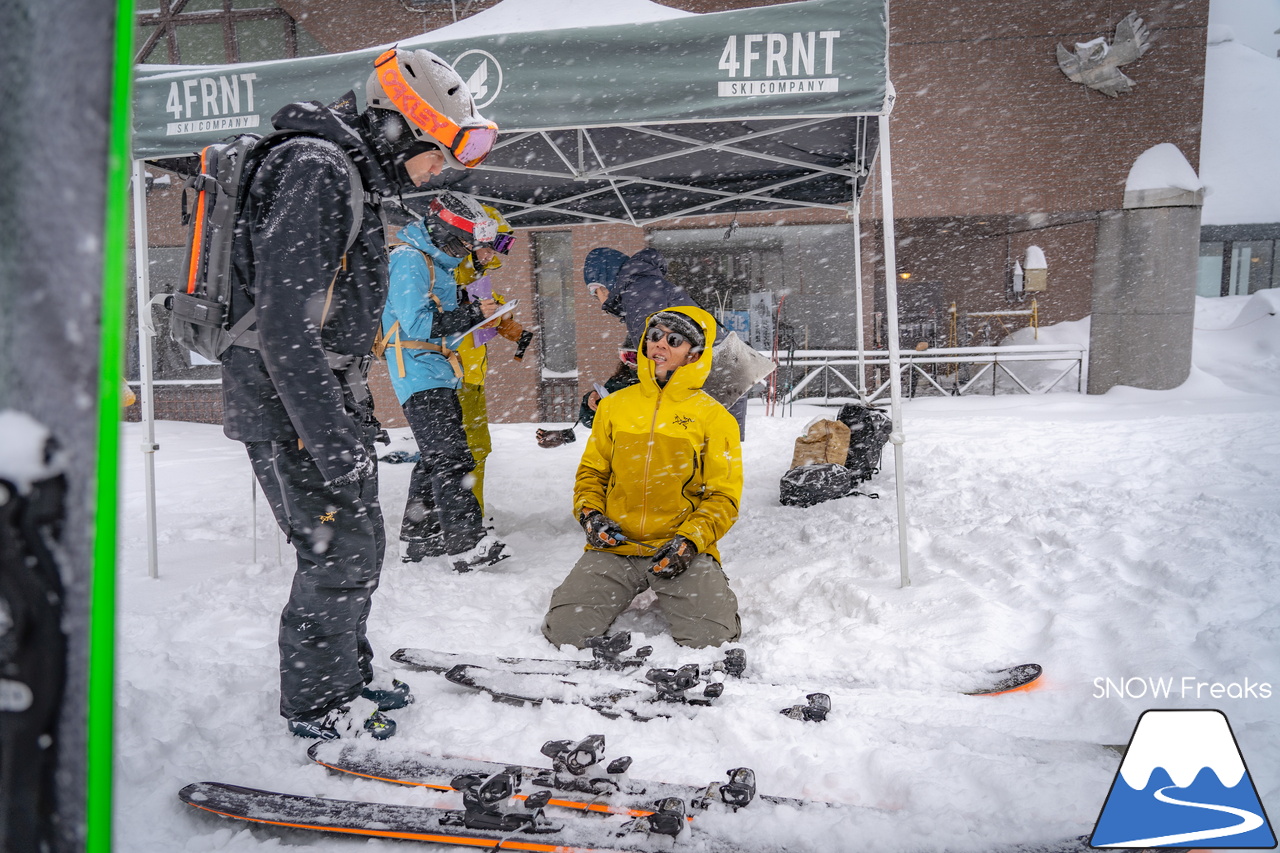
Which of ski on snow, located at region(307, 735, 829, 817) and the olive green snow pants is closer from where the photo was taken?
ski on snow, located at region(307, 735, 829, 817)

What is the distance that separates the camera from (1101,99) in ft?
36.1

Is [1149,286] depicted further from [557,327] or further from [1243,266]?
[1243,266]

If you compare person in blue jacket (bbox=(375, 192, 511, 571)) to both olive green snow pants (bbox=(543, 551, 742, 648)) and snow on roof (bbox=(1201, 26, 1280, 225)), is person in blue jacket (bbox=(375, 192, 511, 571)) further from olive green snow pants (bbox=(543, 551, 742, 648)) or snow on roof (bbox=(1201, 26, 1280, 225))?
snow on roof (bbox=(1201, 26, 1280, 225))

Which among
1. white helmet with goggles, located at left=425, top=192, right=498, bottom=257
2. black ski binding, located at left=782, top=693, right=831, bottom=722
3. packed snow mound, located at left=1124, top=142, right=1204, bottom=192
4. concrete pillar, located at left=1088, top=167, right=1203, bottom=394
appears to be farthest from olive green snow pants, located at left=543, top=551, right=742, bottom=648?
packed snow mound, located at left=1124, top=142, right=1204, bottom=192

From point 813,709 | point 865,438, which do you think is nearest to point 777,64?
point 813,709

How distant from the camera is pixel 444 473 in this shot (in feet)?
13.1

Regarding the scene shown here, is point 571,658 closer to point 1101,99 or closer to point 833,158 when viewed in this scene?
point 833,158

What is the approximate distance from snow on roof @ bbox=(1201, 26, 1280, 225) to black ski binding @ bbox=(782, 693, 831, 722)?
67.0 ft

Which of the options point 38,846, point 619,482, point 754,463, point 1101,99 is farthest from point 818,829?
point 1101,99

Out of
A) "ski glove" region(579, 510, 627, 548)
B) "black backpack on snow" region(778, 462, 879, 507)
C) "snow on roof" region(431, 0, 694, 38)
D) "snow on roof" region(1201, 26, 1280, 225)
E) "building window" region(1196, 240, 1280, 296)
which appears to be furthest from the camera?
"building window" region(1196, 240, 1280, 296)

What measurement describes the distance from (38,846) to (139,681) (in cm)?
236

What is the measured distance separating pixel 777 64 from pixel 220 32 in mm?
11948

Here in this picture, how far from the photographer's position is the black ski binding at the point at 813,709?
2152mm

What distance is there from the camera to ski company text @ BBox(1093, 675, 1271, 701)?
2092mm
